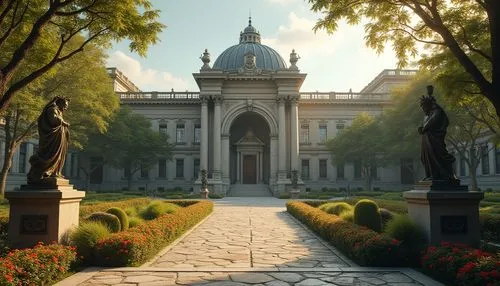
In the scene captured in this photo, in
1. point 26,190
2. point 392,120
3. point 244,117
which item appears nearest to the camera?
point 26,190

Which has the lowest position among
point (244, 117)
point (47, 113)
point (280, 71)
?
point (47, 113)

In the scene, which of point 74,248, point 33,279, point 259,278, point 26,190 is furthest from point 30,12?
point 259,278

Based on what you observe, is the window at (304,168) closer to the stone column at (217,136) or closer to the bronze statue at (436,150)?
the stone column at (217,136)

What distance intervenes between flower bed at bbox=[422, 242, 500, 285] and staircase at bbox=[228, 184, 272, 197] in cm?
3886

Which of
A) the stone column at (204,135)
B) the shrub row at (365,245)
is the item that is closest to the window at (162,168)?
the stone column at (204,135)

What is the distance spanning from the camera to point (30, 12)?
37.3 ft

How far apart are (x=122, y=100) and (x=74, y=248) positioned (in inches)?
1922

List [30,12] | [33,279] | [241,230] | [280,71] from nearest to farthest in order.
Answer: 1. [33,279]
2. [30,12]
3. [241,230]
4. [280,71]

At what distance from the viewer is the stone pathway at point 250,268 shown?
7633 mm

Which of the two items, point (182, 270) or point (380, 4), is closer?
point (182, 270)

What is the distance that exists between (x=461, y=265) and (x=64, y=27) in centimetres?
1251

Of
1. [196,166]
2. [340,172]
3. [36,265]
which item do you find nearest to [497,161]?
[340,172]

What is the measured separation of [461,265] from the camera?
720 centimetres

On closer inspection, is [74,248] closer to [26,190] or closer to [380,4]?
[26,190]
